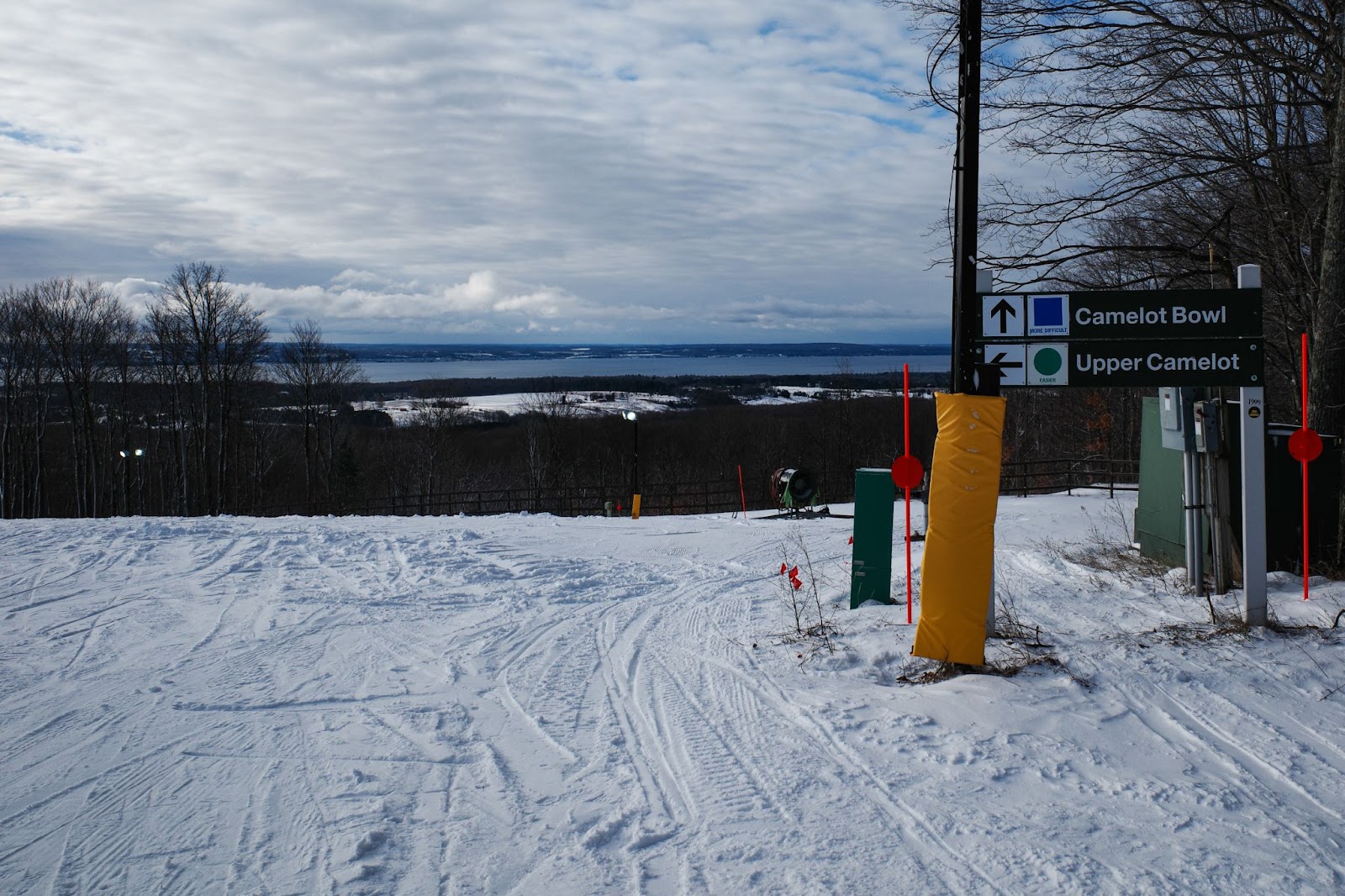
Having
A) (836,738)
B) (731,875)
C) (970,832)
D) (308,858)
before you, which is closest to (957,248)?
(836,738)

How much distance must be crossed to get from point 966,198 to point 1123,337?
1707mm

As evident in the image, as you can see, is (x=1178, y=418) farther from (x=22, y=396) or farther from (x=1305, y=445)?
(x=22, y=396)

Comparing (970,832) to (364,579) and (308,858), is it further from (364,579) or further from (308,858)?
(364,579)

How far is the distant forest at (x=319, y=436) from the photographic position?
47406mm

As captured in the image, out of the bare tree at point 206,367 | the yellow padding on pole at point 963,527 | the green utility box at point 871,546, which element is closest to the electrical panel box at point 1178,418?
the green utility box at point 871,546

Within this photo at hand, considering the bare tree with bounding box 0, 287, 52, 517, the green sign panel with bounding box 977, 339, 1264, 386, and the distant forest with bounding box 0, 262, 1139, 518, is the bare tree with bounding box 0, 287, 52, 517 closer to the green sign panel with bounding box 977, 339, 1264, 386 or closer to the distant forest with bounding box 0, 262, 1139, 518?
the distant forest with bounding box 0, 262, 1139, 518

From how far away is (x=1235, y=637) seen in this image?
701cm

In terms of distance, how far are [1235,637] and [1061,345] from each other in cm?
265

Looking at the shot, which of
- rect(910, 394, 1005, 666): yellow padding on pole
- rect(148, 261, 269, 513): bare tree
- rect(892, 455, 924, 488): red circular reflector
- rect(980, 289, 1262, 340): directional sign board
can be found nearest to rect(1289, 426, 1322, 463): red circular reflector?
rect(980, 289, 1262, 340): directional sign board

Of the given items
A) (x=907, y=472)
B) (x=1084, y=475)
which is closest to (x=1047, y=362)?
(x=907, y=472)

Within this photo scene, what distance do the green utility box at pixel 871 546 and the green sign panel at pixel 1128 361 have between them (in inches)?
99.5

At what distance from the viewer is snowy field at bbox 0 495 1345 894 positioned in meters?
4.03

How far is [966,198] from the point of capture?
6738 mm

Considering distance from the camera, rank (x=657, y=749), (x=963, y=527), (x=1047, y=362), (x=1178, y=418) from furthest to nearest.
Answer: (x=1178, y=418) < (x=1047, y=362) < (x=963, y=527) < (x=657, y=749)
